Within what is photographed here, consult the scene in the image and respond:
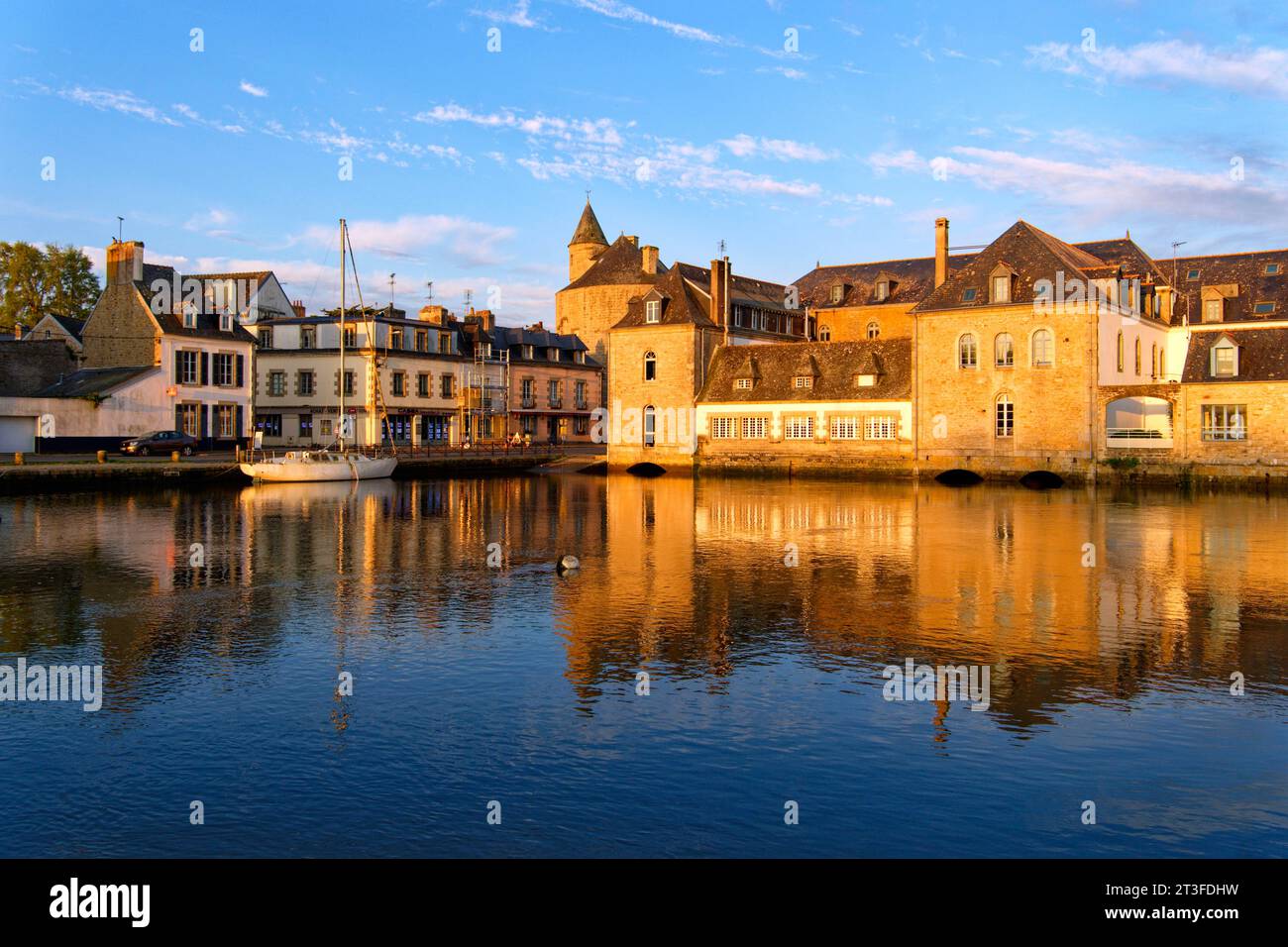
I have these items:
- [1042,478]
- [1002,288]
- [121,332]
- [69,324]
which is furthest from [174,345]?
[1042,478]

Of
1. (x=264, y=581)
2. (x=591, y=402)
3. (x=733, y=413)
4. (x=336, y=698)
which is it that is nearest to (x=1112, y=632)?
(x=336, y=698)

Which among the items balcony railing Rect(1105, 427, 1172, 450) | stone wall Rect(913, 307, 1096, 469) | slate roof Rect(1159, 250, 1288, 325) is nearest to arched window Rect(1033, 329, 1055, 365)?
stone wall Rect(913, 307, 1096, 469)

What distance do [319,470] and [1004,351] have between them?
117 feet

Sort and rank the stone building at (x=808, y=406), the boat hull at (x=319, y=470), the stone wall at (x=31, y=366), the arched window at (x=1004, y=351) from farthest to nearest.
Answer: the stone building at (x=808, y=406) → the stone wall at (x=31, y=366) → the arched window at (x=1004, y=351) → the boat hull at (x=319, y=470)

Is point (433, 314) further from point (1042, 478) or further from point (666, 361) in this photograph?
point (1042, 478)

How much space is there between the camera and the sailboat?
164ft

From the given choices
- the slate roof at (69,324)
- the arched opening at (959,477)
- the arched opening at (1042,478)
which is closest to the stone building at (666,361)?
the arched opening at (959,477)

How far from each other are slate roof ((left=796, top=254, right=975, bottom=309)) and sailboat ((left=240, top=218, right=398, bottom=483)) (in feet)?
121

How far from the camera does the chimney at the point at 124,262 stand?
182 ft

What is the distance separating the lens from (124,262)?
5588 cm

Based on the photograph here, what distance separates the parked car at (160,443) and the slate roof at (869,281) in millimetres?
45667

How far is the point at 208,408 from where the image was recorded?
5700 centimetres

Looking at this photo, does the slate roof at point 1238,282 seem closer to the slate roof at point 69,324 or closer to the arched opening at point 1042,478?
the arched opening at point 1042,478

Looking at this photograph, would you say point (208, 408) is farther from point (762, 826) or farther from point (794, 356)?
point (762, 826)
